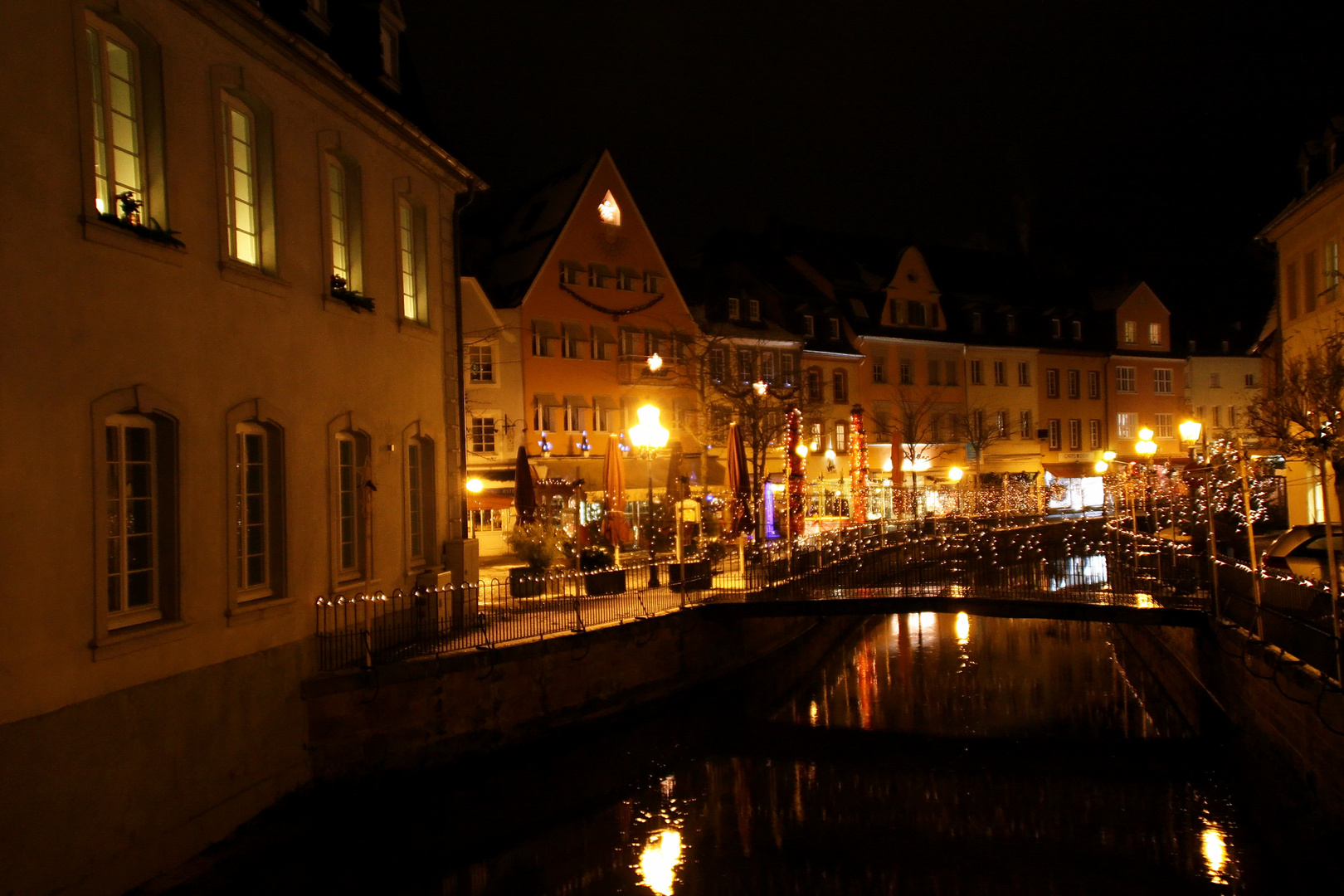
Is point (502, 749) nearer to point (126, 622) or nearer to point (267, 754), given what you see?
point (267, 754)

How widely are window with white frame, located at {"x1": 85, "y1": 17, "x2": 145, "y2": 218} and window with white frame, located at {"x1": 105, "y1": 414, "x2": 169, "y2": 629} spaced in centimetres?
215

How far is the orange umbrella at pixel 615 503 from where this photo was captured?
22828mm

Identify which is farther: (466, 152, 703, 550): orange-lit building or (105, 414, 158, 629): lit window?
(466, 152, 703, 550): orange-lit building

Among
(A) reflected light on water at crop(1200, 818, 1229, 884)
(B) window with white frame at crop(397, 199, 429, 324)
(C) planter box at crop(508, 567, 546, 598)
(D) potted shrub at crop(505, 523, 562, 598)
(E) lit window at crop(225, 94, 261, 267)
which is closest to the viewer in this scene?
(A) reflected light on water at crop(1200, 818, 1229, 884)

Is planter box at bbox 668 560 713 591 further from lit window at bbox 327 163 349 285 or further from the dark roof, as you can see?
the dark roof

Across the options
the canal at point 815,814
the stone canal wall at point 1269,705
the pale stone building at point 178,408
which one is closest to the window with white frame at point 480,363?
the canal at point 815,814

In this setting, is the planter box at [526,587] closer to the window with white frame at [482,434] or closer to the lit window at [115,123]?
the lit window at [115,123]

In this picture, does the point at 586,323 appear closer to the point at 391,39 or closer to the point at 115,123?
the point at 391,39

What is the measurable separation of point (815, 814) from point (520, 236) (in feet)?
88.7

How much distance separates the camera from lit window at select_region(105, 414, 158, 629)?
394 inches

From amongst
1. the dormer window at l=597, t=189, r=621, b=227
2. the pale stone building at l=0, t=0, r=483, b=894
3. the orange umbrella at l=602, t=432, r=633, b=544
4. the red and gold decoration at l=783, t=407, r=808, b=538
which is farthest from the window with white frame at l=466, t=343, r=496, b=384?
the pale stone building at l=0, t=0, r=483, b=894

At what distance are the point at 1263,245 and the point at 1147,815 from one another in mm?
19879

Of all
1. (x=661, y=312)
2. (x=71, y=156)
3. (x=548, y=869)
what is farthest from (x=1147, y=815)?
(x=661, y=312)

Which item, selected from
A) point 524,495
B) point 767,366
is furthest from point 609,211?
point 524,495
